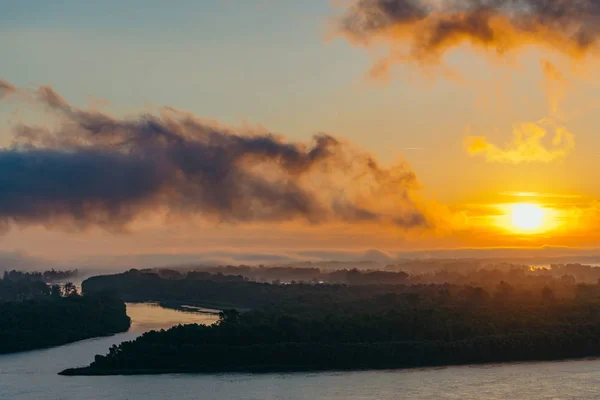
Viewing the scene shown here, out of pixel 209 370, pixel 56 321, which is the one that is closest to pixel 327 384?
pixel 209 370

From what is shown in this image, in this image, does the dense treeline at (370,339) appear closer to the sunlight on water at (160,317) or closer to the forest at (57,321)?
the forest at (57,321)

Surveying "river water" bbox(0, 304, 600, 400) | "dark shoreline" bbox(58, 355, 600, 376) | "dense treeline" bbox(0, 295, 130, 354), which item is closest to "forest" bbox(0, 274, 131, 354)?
"dense treeline" bbox(0, 295, 130, 354)

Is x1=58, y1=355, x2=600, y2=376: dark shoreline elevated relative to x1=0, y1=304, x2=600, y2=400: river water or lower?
elevated

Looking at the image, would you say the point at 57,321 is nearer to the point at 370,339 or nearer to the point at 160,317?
the point at 160,317

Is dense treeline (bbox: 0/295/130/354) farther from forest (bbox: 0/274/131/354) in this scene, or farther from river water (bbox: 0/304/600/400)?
river water (bbox: 0/304/600/400)

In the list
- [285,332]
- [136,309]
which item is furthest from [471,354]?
[136,309]

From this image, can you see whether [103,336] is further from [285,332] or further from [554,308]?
[554,308]

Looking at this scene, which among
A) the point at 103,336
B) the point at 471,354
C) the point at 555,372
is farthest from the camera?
the point at 103,336
